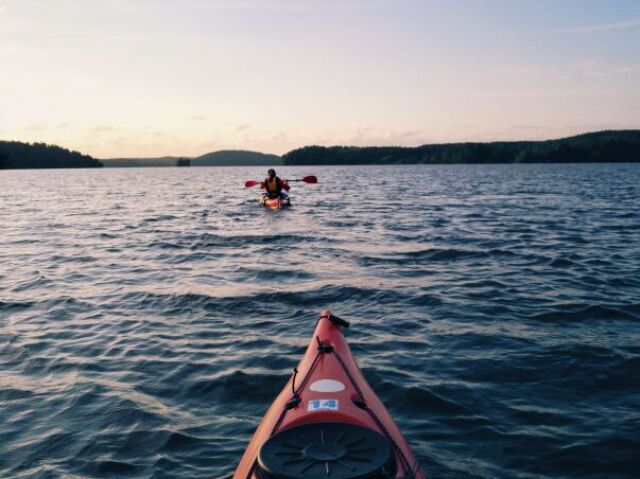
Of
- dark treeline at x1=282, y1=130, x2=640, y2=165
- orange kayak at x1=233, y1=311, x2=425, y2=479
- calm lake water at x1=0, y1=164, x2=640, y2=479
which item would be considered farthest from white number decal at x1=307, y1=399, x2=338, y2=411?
dark treeline at x1=282, y1=130, x2=640, y2=165

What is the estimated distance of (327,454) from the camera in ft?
10.8

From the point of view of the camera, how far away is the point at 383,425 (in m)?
4.09

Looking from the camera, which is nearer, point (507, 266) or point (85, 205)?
Answer: point (507, 266)

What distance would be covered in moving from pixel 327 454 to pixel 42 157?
18764 centimetres

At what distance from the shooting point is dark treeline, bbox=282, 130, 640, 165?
491 ft

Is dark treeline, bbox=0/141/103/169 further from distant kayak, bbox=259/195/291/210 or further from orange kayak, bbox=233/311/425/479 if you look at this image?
orange kayak, bbox=233/311/425/479

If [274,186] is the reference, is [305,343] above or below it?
below

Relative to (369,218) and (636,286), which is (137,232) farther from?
(636,286)

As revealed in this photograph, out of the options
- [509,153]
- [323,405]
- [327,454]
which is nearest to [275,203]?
[323,405]

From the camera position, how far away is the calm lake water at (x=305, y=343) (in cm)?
509

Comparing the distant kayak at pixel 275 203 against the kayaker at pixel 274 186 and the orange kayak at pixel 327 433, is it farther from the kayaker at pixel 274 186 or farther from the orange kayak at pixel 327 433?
the orange kayak at pixel 327 433

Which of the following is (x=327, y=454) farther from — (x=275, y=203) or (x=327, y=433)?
(x=275, y=203)

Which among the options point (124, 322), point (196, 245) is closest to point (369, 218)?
point (196, 245)

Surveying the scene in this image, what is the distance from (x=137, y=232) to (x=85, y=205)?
16.4 metres
